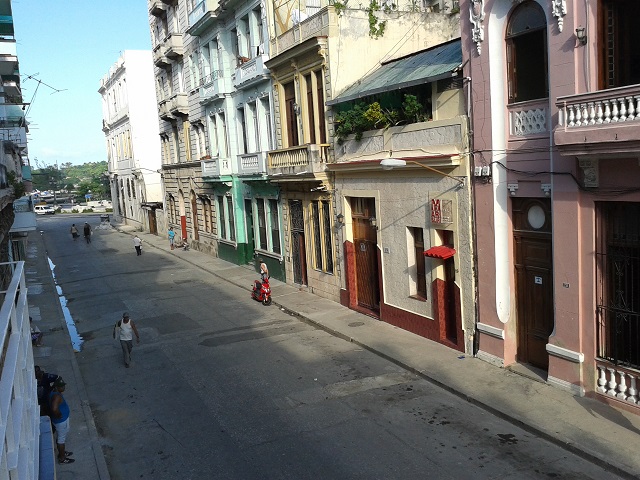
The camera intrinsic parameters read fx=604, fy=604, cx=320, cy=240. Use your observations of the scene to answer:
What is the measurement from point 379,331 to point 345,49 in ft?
29.5

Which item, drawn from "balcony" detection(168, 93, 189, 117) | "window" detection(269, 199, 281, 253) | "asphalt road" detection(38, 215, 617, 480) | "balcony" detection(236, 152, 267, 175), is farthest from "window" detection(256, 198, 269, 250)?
"balcony" detection(168, 93, 189, 117)

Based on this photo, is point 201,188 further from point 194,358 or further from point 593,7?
point 593,7

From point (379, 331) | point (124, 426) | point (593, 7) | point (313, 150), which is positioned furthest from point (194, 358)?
point (593, 7)

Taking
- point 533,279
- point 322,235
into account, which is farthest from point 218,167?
point 533,279

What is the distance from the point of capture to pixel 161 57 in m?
38.3

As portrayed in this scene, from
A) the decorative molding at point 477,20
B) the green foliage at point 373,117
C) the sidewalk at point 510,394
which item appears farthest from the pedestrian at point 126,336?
the decorative molding at point 477,20

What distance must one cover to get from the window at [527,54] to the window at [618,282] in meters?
2.89

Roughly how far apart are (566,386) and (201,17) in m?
25.3

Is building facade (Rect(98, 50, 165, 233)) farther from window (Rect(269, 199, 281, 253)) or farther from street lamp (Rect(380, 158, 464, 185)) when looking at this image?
street lamp (Rect(380, 158, 464, 185))

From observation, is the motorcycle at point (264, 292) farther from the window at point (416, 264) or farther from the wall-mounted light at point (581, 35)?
the wall-mounted light at point (581, 35)

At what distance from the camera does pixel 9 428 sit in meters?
5.10

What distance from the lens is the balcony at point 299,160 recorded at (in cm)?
1998

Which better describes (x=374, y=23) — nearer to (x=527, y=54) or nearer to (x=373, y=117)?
(x=373, y=117)

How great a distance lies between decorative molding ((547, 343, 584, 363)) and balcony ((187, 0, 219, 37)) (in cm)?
2307
